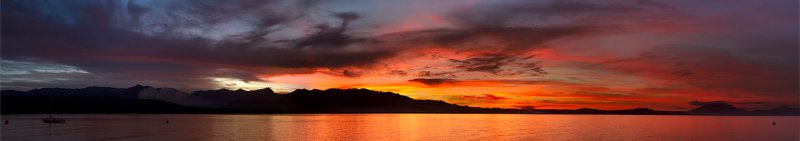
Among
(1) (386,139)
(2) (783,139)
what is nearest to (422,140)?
(1) (386,139)

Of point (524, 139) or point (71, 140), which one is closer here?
point (71, 140)

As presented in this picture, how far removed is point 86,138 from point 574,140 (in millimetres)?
66209

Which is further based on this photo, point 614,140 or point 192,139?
point 614,140

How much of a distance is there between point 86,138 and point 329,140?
106 feet

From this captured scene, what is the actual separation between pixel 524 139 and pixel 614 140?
1336cm

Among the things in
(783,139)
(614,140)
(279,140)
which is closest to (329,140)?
(279,140)

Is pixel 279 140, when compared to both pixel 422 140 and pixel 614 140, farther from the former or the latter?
pixel 614 140

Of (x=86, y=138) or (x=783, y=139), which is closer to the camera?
(x=86, y=138)

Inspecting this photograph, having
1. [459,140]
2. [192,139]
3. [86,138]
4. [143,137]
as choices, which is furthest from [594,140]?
[86,138]

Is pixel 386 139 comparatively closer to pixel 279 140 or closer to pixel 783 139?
pixel 279 140

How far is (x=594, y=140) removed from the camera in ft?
309

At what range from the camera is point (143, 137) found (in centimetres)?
9331

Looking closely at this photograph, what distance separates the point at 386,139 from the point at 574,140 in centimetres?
2631

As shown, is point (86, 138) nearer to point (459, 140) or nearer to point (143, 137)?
Result: point (143, 137)
